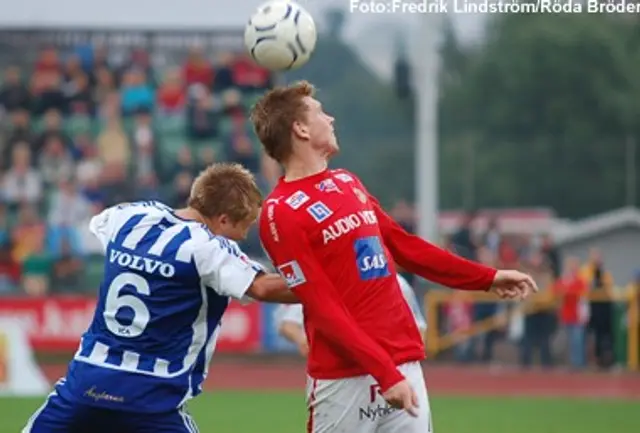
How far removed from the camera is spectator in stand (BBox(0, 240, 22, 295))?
2222cm

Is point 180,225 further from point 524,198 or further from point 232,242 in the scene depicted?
point 524,198

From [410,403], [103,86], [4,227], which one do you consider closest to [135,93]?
[103,86]

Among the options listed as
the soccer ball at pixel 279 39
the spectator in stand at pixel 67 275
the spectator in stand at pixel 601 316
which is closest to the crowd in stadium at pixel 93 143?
the spectator in stand at pixel 67 275

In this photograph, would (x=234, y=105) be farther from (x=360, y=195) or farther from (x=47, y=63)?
(x=360, y=195)

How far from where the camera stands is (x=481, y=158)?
82.9ft

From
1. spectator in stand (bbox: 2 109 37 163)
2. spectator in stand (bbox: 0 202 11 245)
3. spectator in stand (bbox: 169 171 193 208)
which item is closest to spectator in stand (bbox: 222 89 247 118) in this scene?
spectator in stand (bbox: 169 171 193 208)

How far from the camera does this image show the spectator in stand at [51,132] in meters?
24.0

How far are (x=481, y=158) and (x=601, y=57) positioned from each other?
8727 millimetres

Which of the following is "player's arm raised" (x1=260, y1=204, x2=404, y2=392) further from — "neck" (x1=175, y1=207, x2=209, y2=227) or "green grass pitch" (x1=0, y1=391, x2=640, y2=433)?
"green grass pitch" (x1=0, y1=391, x2=640, y2=433)

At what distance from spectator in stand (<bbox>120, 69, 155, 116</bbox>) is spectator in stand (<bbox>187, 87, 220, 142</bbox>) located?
0.73 meters

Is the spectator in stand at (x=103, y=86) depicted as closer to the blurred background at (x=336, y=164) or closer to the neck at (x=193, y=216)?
the blurred background at (x=336, y=164)

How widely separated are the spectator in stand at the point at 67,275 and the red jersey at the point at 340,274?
16.6 metres

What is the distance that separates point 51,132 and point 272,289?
737 inches

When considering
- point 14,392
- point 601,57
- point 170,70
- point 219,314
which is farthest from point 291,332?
point 601,57
